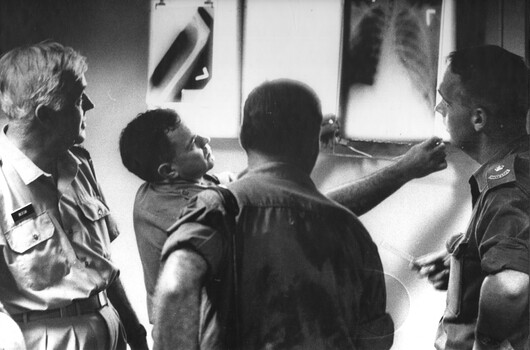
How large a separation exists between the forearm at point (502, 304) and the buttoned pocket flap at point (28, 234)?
1742mm

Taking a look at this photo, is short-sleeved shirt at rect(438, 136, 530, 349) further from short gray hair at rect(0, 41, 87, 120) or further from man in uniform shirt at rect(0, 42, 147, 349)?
short gray hair at rect(0, 41, 87, 120)

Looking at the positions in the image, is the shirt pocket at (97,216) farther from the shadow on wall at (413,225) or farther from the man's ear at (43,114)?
the shadow on wall at (413,225)

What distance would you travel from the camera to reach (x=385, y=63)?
326 centimetres

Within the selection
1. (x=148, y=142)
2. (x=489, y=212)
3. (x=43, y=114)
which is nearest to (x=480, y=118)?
Answer: (x=489, y=212)

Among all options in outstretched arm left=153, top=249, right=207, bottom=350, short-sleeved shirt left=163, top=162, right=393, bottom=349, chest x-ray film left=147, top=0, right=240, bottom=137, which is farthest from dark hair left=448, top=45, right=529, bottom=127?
outstretched arm left=153, top=249, right=207, bottom=350

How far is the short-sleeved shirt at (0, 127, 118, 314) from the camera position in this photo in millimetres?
3154

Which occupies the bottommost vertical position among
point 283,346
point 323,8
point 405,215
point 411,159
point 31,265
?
point 283,346

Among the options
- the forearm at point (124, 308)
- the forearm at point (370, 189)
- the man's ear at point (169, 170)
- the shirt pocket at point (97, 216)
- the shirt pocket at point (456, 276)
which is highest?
the man's ear at point (169, 170)

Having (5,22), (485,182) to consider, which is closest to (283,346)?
(485,182)

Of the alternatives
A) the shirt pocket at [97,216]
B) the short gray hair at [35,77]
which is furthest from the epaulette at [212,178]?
the short gray hair at [35,77]

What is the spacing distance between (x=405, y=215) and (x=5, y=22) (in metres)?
1.91

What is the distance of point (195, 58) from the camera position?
3305 mm

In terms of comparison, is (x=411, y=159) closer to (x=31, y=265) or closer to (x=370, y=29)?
(x=370, y=29)

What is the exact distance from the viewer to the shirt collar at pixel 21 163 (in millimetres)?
3242
